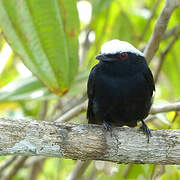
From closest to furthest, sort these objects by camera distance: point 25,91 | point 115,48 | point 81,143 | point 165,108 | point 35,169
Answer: point 81,143 → point 165,108 → point 115,48 → point 25,91 → point 35,169

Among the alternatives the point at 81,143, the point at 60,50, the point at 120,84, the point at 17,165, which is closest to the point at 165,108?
the point at 120,84

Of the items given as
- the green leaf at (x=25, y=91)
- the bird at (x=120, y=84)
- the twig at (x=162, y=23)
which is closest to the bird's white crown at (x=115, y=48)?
the bird at (x=120, y=84)

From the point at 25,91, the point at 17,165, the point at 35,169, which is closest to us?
the point at 25,91

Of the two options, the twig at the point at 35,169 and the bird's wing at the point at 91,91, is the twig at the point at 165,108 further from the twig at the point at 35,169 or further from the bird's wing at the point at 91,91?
the twig at the point at 35,169

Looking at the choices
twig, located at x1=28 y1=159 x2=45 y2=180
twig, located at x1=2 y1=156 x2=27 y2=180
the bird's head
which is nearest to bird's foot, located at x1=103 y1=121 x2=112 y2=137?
the bird's head

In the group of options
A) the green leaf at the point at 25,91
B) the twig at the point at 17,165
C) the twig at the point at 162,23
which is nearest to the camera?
the twig at the point at 162,23

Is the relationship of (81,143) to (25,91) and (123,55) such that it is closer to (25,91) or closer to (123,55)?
(123,55)

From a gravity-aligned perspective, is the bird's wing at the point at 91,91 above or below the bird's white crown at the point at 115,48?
below
